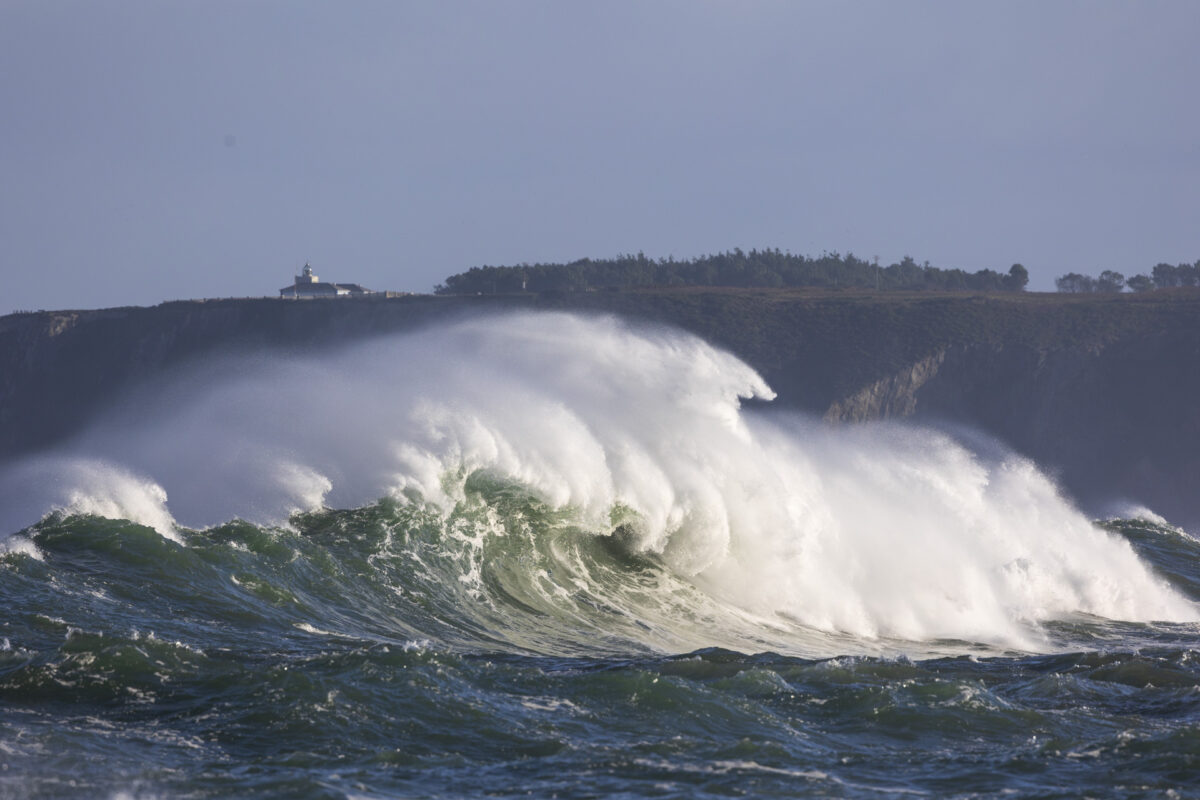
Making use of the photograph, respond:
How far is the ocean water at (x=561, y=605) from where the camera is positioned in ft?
36.2

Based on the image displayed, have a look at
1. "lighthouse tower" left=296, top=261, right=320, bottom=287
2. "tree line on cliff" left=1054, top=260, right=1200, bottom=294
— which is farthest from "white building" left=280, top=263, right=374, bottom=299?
"tree line on cliff" left=1054, top=260, right=1200, bottom=294

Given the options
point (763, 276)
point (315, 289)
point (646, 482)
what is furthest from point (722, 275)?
point (646, 482)

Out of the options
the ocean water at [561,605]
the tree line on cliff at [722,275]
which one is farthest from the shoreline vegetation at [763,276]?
the ocean water at [561,605]

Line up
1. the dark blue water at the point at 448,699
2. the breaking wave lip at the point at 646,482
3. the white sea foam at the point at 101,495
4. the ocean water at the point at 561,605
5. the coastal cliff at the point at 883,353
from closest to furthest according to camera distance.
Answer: the dark blue water at the point at 448,699 < the ocean water at the point at 561,605 < the white sea foam at the point at 101,495 < the breaking wave lip at the point at 646,482 < the coastal cliff at the point at 883,353

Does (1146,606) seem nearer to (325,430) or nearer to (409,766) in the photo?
(325,430)

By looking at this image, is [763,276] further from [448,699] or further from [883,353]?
[448,699]

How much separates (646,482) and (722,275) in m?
109

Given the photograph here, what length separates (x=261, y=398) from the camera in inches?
1129

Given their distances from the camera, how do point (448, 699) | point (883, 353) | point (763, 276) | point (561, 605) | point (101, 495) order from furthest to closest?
point (763, 276) < point (883, 353) < point (561, 605) < point (101, 495) < point (448, 699)

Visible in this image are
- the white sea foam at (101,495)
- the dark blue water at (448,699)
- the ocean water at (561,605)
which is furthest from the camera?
the white sea foam at (101,495)

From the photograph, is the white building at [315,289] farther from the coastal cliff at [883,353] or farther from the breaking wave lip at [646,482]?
the breaking wave lip at [646,482]

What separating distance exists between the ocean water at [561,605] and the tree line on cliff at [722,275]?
9490cm

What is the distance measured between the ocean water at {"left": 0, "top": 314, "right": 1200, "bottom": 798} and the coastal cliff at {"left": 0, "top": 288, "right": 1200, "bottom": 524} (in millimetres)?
50054

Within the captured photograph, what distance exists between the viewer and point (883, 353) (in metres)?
86.3
